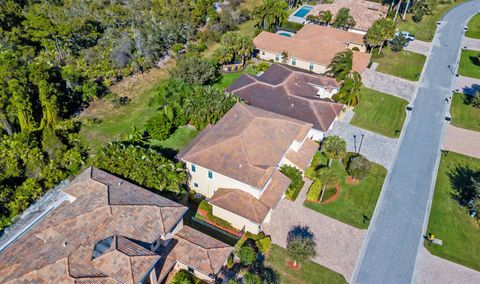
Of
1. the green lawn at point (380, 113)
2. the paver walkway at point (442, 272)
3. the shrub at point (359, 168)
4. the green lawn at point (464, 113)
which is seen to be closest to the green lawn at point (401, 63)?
the green lawn at point (464, 113)

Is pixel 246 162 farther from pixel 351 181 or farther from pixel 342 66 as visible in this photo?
pixel 342 66

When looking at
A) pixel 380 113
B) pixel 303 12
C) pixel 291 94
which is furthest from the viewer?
pixel 303 12

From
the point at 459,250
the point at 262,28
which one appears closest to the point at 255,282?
the point at 459,250

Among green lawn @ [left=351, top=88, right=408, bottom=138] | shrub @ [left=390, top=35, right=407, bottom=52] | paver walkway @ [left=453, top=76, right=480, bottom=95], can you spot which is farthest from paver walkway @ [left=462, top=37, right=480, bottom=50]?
green lawn @ [left=351, top=88, right=408, bottom=138]

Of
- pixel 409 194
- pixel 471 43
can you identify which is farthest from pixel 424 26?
pixel 409 194

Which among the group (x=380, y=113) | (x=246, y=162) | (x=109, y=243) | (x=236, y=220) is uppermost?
(x=109, y=243)

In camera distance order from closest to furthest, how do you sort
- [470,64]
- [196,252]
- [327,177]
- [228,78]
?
[196,252], [327,177], [228,78], [470,64]

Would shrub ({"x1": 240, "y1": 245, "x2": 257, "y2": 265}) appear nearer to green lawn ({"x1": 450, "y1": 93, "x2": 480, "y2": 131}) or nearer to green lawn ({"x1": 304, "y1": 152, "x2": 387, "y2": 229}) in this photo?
green lawn ({"x1": 304, "y1": 152, "x2": 387, "y2": 229})

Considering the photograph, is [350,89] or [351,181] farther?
[350,89]
